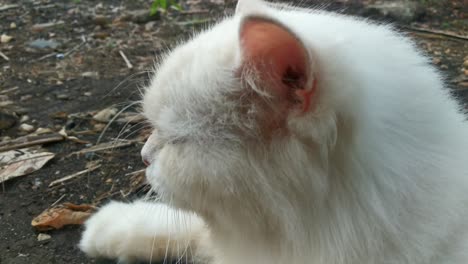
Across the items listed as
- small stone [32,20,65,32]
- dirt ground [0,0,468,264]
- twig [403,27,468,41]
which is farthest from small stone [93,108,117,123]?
twig [403,27,468,41]

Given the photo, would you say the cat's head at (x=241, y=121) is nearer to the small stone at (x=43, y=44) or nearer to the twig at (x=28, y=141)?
the twig at (x=28, y=141)

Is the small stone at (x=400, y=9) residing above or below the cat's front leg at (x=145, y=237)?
above

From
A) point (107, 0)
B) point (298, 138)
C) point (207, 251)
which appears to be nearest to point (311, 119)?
point (298, 138)

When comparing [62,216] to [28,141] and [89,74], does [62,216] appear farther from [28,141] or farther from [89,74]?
[89,74]

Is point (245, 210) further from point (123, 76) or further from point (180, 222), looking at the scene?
point (123, 76)

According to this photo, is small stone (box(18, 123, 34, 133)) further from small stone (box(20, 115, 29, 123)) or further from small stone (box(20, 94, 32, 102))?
small stone (box(20, 94, 32, 102))

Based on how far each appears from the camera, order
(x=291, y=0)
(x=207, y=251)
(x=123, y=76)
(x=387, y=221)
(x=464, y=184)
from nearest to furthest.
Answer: (x=387, y=221) → (x=464, y=184) → (x=207, y=251) → (x=123, y=76) → (x=291, y=0)

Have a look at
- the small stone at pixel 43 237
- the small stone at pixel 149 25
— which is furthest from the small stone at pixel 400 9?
the small stone at pixel 43 237
